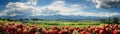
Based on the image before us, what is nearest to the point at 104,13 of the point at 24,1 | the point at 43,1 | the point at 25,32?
the point at 43,1

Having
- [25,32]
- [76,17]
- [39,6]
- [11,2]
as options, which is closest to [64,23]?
[76,17]

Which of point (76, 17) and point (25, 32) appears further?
point (76, 17)

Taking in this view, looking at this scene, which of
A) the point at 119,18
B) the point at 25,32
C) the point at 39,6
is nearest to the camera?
the point at 25,32

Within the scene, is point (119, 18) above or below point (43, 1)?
below

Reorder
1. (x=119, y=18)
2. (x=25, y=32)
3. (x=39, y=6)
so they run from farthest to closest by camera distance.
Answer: (x=39, y=6) < (x=119, y=18) < (x=25, y=32)

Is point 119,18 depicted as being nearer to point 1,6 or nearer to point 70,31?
point 70,31

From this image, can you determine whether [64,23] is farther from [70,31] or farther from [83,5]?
[70,31]

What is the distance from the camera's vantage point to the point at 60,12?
2600mm

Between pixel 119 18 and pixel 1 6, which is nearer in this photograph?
pixel 119 18

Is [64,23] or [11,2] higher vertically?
[11,2]

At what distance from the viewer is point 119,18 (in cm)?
248

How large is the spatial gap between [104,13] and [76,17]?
0.81 feet

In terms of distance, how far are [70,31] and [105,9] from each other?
2.59 ft

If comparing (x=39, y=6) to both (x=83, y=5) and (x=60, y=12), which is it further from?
(x=83, y=5)
